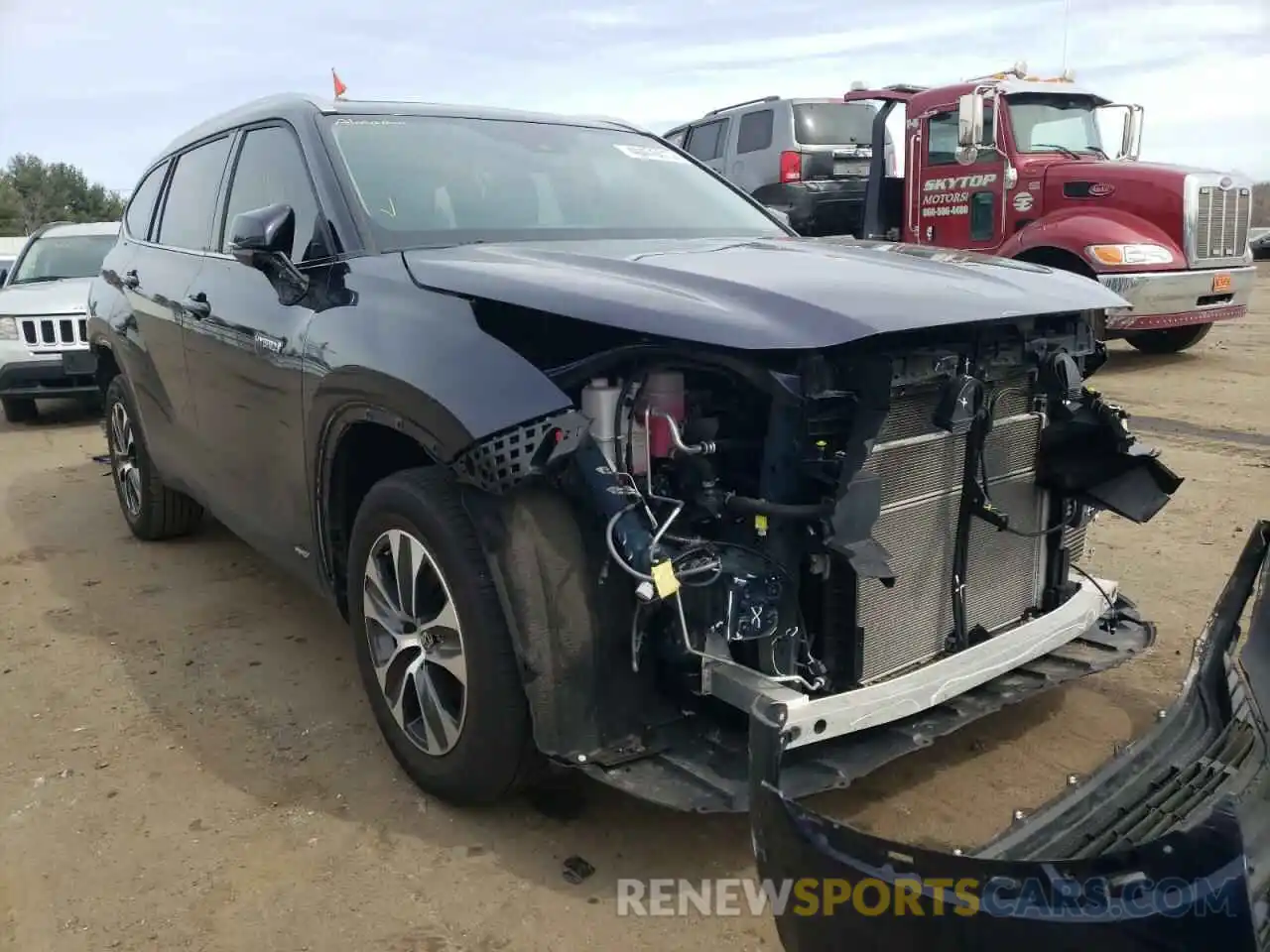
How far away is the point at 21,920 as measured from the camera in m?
2.55

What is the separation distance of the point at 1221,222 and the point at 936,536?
8.83 metres

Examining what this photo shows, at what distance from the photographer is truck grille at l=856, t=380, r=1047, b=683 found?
8.47 ft

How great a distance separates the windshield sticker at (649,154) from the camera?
414 cm

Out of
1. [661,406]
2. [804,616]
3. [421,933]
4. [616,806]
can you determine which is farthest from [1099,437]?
[421,933]

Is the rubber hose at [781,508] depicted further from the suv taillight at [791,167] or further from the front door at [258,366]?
the suv taillight at [791,167]

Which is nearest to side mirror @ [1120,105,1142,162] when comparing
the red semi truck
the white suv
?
the red semi truck

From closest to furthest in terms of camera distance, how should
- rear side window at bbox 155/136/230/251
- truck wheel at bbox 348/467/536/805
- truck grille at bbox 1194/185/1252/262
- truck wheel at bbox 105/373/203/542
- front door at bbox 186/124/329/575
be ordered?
truck wheel at bbox 348/467/536/805, front door at bbox 186/124/329/575, rear side window at bbox 155/136/230/251, truck wheel at bbox 105/373/203/542, truck grille at bbox 1194/185/1252/262

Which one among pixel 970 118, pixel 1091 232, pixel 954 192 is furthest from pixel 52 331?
pixel 1091 232

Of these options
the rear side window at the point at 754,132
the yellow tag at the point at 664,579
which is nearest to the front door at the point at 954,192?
the rear side window at the point at 754,132

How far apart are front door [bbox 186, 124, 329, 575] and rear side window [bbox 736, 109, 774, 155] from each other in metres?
9.49

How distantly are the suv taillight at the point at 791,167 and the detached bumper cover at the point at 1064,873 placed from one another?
35.0ft

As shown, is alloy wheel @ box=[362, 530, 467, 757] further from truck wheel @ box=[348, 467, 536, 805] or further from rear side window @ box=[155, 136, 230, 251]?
rear side window @ box=[155, 136, 230, 251]

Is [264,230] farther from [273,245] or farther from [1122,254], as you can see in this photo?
[1122,254]

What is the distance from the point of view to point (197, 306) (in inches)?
158
